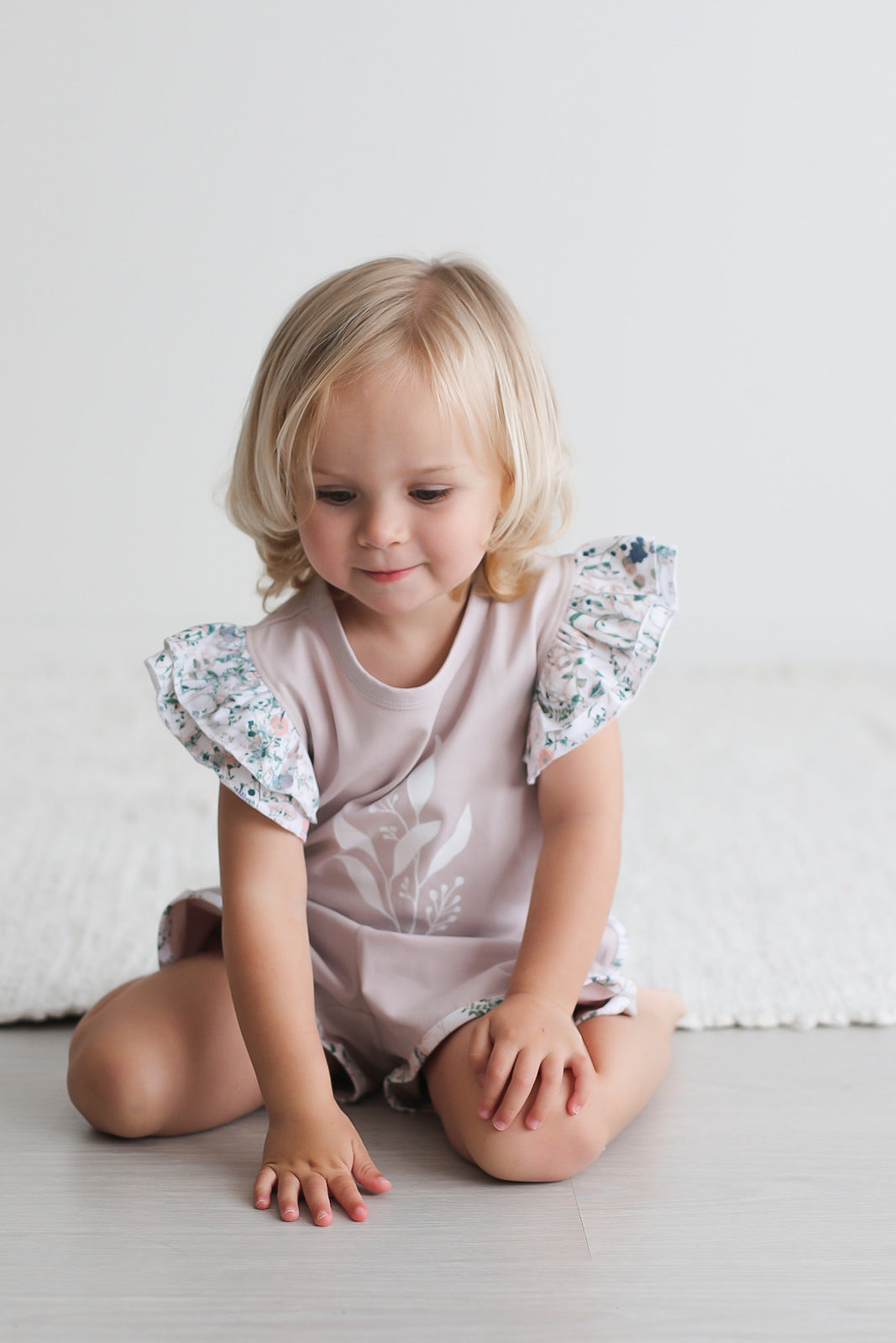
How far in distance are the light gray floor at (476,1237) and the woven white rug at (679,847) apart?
0.17m

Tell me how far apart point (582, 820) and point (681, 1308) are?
32 centimetres

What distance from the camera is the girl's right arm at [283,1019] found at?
765 mm

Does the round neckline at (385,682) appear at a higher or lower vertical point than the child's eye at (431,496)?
lower

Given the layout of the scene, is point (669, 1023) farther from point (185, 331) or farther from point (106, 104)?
point (106, 104)

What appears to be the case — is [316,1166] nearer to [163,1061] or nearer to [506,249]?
[163,1061]

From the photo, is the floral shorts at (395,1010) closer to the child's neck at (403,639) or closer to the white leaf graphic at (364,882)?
the white leaf graphic at (364,882)

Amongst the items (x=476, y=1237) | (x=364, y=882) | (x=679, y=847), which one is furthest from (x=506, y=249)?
(x=476, y=1237)

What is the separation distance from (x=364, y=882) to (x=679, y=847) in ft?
1.89

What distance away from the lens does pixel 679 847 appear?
1.41 m

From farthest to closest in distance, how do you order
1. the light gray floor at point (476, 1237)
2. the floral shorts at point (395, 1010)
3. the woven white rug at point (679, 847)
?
the woven white rug at point (679, 847)
the floral shorts at point (395, 1010)
the light gray floor at point (476, 1237)

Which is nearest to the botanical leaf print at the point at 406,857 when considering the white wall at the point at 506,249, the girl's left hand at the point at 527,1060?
the girl's left hand at the point at 527,1060

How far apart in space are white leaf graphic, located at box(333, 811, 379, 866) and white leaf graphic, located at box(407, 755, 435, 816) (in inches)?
1.7

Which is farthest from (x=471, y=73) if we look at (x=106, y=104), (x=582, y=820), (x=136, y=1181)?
(x=136, y=1181)

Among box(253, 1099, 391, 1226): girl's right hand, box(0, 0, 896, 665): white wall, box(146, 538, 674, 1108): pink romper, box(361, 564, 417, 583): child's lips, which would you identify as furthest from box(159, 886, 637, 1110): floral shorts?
box(0, 0, 896, 665): white wall
